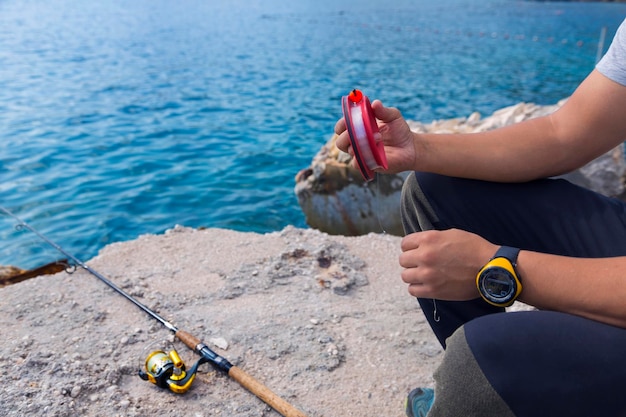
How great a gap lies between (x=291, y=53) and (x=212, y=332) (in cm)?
1920

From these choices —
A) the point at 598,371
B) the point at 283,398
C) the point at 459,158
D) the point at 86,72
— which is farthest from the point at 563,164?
the point at 86,72

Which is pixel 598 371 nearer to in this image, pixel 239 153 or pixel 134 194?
pixel 134 194

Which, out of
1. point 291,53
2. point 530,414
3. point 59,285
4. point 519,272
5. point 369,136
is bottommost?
point 291,53

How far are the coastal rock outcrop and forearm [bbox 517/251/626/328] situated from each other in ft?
11.7

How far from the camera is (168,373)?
2.62 m

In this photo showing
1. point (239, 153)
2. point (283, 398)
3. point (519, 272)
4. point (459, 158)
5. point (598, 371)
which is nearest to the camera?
point (598, 371)

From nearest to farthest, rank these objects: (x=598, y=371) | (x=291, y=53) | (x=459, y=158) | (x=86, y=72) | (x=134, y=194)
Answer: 1. (x=598, y=371)
2. (x=459, y=158)
3. (x=134, y=194)
4. (x=86, y=72)
5. (x=291, y=53)

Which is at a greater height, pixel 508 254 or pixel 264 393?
pixel 508 254

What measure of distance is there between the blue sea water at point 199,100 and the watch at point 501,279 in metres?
5.46

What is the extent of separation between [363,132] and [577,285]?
892 millimetres

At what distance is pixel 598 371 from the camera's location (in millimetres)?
1539

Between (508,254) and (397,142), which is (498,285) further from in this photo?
(397,142)

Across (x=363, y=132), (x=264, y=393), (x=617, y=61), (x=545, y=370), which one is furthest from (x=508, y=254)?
(x=264, y=393)

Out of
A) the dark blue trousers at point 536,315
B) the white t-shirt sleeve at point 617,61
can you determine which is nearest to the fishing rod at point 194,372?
the dark blue trousers at point 536,315
